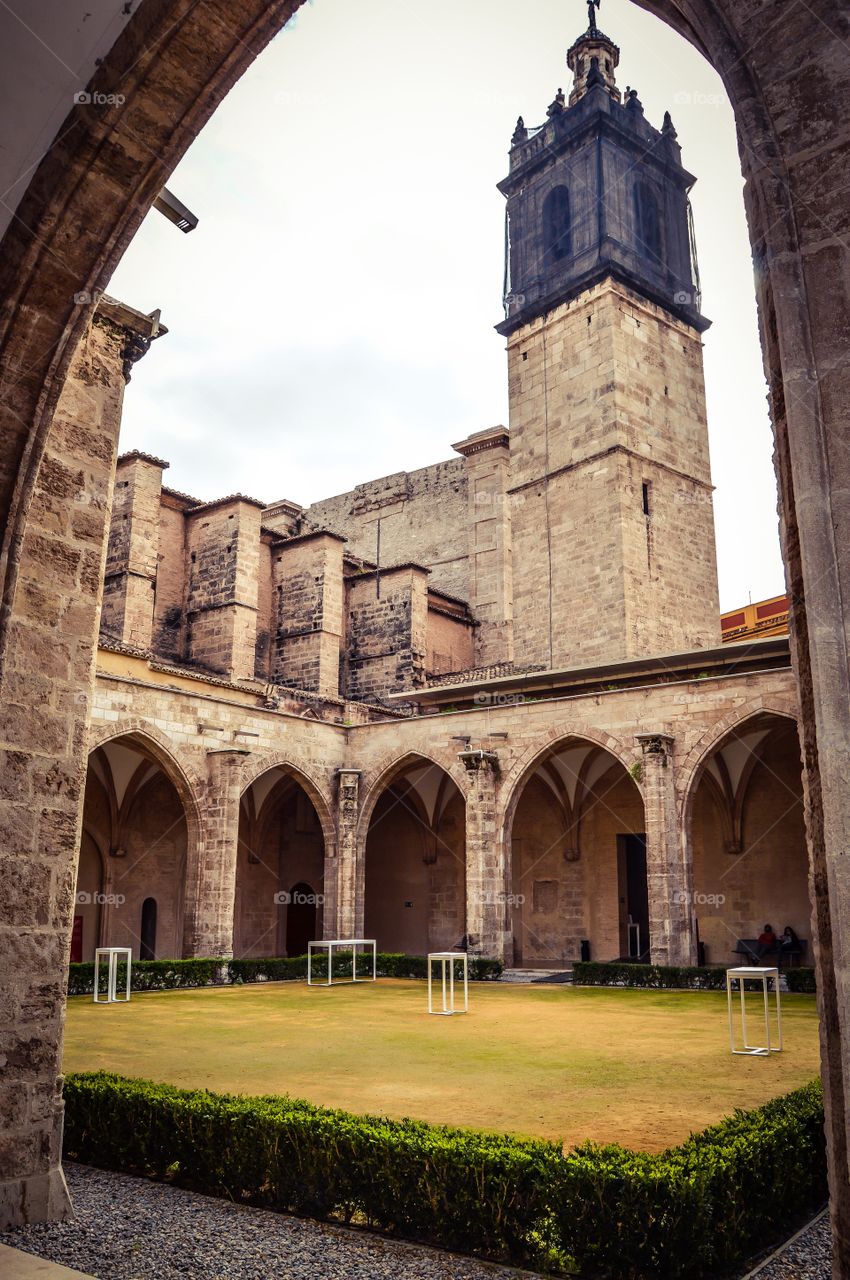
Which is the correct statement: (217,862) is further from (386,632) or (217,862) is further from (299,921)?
(386,632)

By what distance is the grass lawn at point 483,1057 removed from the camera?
563 cm

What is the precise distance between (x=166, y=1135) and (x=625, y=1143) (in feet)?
7.45

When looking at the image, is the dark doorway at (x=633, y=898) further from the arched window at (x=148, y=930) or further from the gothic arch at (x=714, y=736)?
the arched window at (x=148, y=930)

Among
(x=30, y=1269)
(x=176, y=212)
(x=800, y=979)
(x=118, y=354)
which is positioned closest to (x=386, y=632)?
(x=800, y=979)

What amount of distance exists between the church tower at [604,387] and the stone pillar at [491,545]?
6.15 ft

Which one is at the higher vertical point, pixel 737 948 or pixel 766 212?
pixel 766 212

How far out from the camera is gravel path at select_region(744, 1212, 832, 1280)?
345cm

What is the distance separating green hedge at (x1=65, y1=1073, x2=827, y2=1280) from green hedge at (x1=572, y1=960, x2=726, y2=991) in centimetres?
891

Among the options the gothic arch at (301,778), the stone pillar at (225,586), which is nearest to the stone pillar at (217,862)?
the gothic arch at (301,778)

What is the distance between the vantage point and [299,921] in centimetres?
2053

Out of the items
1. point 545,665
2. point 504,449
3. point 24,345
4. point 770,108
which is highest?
point 504,449

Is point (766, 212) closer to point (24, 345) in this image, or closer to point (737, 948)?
point (24, 345)

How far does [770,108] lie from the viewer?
197 cm

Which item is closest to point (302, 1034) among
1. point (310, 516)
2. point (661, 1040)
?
point (661, 1040)
